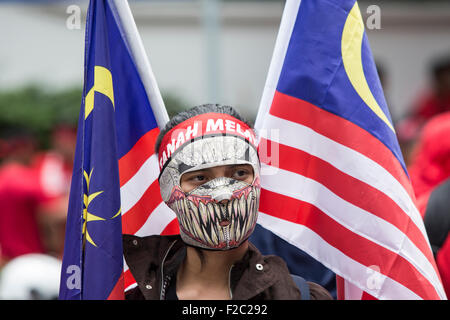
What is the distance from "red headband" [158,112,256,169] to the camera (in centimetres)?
276

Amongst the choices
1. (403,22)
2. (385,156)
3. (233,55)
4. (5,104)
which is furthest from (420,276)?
(5,104)

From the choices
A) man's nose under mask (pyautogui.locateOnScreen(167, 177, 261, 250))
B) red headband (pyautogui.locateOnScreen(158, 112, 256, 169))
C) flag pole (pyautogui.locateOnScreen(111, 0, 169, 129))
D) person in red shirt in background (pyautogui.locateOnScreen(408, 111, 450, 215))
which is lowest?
person in red shirt in background (pyautogui.locateOnScreen(408, 111, 450, 215))

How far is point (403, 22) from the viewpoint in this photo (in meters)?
11.5

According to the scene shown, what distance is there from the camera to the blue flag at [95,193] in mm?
2779

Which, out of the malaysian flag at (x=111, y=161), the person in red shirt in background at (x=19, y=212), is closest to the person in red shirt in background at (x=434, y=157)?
the malaysian flag at (x=111, y=161)

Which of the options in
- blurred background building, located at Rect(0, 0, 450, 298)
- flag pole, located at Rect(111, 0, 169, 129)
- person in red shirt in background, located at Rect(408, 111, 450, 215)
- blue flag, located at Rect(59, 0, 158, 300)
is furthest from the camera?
blurred background building, located at Rect(0, 0, 450, 298)

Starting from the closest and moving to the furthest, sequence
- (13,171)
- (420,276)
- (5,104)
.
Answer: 1. (420,276)
2. (13,171)
3. (5,104)

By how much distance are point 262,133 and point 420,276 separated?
1042mm

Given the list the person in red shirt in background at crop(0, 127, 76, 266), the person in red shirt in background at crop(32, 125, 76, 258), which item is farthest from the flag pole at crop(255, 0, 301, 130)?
the person in red shirt in background at crop(0, 127, 76, 266)

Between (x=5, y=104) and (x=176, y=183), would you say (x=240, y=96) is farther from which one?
(x=176, y=183)

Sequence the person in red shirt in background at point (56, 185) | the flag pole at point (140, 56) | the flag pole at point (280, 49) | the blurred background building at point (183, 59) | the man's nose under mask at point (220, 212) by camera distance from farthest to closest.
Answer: the blurred background building at point (183, 59) < the person in red shirt in background at point (56, 185) < the flag pole at point (280, 49) < the flag pole at point (140, 56) < the man's nose under mask at point (220, 212)

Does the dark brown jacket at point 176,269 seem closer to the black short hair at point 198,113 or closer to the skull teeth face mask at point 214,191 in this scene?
the skull teeth face mask at point 214,191

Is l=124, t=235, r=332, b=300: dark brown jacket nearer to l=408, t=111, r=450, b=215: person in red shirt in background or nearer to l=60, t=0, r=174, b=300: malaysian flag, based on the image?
l=60, t=0, r=174, b=300: malaysian flag

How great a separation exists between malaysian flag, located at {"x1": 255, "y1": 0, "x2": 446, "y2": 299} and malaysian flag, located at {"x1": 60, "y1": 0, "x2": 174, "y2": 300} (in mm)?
585
